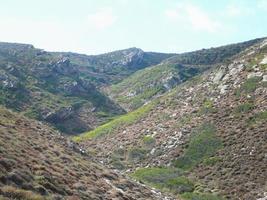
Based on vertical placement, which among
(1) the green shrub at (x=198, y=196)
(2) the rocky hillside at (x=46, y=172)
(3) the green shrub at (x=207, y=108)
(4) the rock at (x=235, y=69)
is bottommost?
(1) the green shrub at (x=198, y=196)

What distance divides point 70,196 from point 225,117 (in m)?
38.5

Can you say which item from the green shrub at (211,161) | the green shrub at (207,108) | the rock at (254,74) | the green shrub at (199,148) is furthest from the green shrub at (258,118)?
the rock at (254,74)

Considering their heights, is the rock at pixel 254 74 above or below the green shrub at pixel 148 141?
above

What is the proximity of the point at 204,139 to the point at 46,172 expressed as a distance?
3266 cm

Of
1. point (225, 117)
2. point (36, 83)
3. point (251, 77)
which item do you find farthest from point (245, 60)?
point (36, 83)

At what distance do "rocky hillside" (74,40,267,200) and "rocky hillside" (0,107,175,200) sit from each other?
10.0 m

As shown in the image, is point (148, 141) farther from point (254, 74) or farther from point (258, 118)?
point (254, 74)

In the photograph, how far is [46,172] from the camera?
27.4 m

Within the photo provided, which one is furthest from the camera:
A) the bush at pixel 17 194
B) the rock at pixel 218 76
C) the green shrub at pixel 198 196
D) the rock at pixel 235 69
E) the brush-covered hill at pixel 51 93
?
the brush-covered hill at pixel 51 93

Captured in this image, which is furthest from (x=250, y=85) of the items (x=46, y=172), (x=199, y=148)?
(x=46, y=172)

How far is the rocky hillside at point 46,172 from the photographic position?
914 inches

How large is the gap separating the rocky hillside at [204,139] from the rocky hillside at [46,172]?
32.9 ft

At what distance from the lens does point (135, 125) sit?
244 feet

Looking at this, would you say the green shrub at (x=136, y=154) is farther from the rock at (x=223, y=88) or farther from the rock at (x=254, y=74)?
the rock at (x=254, y=74)
